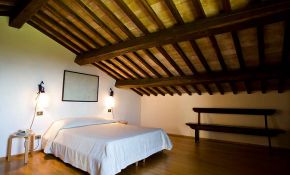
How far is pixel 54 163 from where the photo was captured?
314 cm

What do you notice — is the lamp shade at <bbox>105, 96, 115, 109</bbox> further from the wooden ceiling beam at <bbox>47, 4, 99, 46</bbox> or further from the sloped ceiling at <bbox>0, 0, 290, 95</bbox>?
the wooden ceiling beam at <bbox>47, 4, 99, 46</bbox>

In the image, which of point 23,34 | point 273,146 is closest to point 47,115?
point 23,34

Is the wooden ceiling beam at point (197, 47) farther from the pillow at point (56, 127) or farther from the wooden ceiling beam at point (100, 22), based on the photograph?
the pillow at point (56, 127)

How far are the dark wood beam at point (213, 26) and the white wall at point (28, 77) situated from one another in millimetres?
1481

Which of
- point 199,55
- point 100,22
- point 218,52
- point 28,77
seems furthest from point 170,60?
point 28,77

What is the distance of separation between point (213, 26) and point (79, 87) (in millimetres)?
3596

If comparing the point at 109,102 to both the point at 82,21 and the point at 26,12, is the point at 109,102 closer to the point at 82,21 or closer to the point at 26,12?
the point at 82,21

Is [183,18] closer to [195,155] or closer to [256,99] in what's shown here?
[195,155]

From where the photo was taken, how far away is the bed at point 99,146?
2492mm

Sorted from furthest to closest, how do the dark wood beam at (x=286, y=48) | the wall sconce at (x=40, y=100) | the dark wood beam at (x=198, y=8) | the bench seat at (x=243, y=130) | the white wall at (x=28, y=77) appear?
1. the bench seat at (x=243, y=130)
2. the wall sconce at (x=40, y=100)
3. the white wall at (x=28, y=77)
4. the dark wood beam at (x=286, y=48)
5. the dark wood beam at (x=198, y=8)

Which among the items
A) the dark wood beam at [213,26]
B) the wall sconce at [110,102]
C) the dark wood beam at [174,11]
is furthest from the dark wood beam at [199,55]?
the wall sconce at [110,102]

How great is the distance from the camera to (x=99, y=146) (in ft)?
8.48

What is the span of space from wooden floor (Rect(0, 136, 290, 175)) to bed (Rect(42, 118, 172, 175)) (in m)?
0.18

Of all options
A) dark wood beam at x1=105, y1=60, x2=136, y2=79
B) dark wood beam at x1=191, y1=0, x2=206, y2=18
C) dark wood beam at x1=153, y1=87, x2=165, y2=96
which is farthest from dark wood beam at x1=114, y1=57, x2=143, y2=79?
dark wood beam at x1=191, y1=0, x2=206, y2=18
